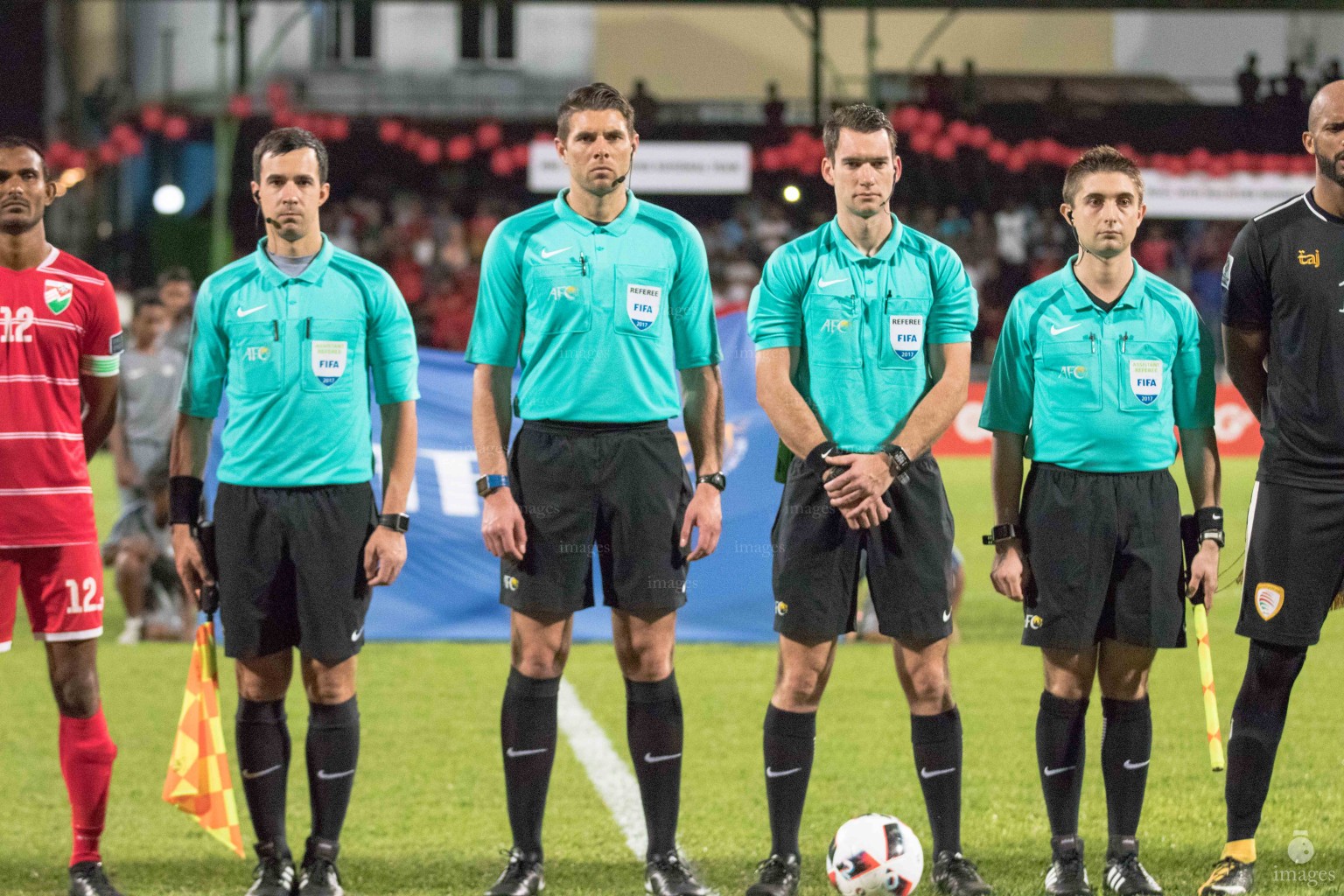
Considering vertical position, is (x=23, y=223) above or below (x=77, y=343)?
above

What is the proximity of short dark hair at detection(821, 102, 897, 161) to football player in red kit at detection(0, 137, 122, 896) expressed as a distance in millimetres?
2080

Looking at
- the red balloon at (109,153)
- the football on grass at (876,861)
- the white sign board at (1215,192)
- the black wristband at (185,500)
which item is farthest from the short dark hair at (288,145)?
the red balloon at (109,153)

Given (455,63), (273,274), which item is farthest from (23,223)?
(455,63)

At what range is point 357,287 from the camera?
4559 millimetres

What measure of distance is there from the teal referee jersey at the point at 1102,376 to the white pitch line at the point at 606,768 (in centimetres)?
166

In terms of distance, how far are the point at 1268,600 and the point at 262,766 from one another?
2.75 metres

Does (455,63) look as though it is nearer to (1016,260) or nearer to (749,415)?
(1016,260)

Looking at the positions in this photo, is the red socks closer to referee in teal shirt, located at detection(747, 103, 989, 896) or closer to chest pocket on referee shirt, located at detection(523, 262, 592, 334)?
chest pocket on referee shirt, located at detection(523, 262, 592, 334)

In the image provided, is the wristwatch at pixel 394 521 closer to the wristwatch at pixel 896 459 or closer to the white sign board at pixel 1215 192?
the wristwatch at pixel 896 459

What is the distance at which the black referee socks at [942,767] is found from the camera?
4520 millimetres

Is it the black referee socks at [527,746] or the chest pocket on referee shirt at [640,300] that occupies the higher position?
the chest pocket on referee shirt at [640,300]

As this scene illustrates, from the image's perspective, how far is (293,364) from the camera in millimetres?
4473

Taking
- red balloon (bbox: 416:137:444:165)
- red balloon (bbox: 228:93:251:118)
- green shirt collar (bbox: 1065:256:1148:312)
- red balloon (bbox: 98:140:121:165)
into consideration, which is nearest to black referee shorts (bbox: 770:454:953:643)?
green shirt collar (bbox: 1065:256:1148:312)

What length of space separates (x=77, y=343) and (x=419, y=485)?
14.8ft
